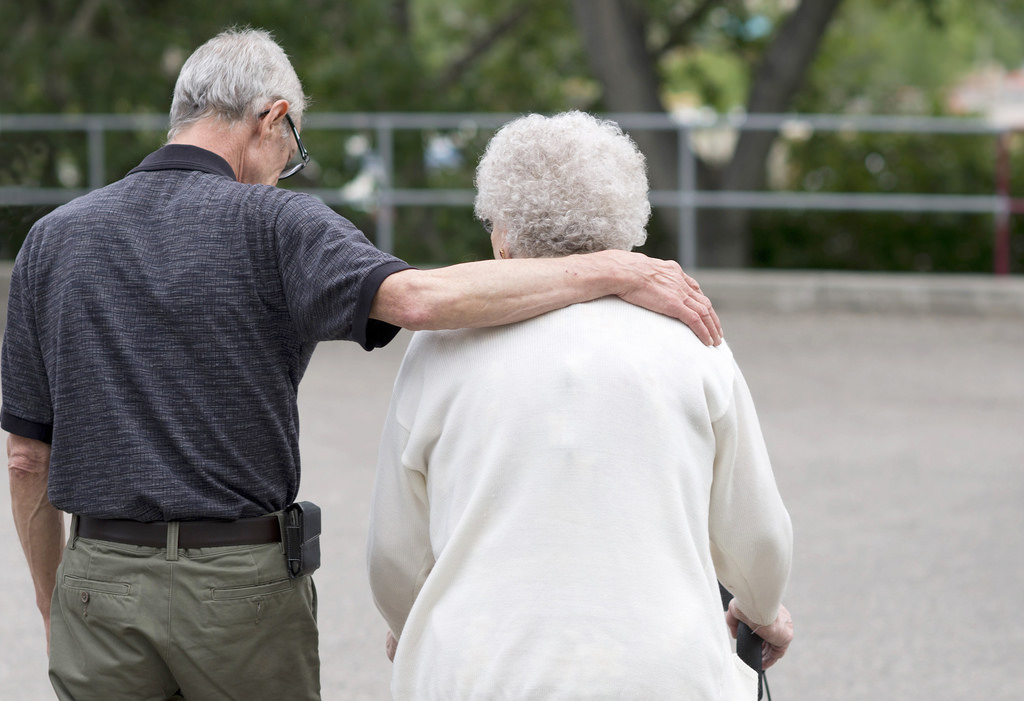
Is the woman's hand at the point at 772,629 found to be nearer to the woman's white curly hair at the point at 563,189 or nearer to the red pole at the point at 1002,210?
the woman's white curly hair at the point at 563,189

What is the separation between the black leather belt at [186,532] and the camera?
2225 millimetres

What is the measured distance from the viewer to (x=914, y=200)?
11078mm

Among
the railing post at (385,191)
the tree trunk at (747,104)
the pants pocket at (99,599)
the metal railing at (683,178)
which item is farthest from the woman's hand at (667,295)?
A: the tree trunk at (747,104)

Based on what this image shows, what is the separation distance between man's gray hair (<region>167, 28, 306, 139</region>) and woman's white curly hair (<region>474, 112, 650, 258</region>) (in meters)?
0.43

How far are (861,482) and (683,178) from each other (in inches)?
221

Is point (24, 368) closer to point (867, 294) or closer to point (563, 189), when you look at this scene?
point (563, 189)

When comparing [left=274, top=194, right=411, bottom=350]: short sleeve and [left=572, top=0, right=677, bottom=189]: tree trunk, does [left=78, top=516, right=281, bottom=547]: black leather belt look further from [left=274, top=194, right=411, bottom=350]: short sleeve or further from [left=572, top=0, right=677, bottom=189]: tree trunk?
[left=572, top=0, right=677, bottom=189]: tree trunk

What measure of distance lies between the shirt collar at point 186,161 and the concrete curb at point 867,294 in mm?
8541

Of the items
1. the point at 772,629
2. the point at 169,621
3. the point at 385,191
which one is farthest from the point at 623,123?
the point at 169,621

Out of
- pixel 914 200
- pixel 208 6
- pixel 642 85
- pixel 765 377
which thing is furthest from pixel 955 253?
pixel 208 6

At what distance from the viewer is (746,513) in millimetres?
2164

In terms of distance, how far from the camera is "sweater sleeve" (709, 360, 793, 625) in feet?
6.89

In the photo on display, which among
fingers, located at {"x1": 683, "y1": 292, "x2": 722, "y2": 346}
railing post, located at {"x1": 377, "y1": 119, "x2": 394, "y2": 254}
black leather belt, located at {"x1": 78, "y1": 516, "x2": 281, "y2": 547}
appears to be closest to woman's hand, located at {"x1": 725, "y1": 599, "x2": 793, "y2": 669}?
fingers, located at {"x1": 683, "y1": 292, "x2": 722, "y2": 346}

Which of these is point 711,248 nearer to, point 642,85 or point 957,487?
point 642,85
